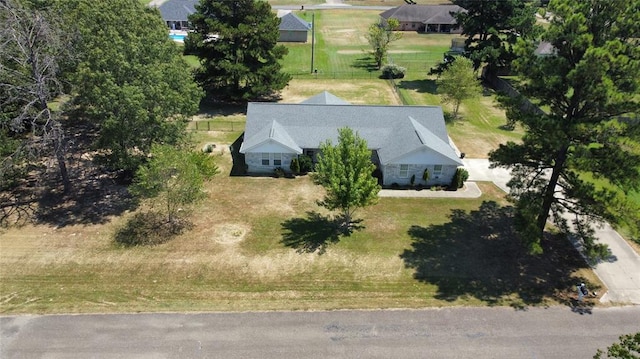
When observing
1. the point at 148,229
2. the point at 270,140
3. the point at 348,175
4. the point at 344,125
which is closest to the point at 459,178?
the point at 344,125

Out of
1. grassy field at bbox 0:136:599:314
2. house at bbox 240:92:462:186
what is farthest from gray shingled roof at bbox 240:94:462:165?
grassy field at bbox 0:136:599:314

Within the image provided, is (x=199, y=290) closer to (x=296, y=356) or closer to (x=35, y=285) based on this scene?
(x=296, y=356)

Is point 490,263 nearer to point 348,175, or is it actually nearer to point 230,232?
point 348,175

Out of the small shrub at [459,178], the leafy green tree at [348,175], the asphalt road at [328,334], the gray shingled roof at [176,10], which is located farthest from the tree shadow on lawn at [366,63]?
the asphalt road at [328,334]

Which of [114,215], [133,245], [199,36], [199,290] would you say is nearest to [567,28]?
[199,290]

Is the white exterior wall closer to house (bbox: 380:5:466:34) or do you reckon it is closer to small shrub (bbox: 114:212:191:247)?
small shrub (bbox: 114:212:191:247)

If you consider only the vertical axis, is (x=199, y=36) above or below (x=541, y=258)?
above
